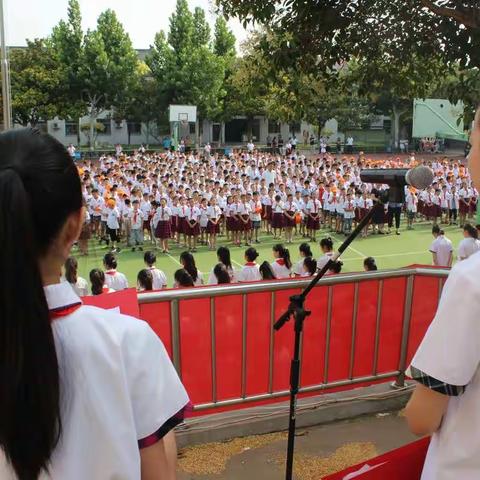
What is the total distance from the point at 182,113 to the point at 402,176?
115 ft

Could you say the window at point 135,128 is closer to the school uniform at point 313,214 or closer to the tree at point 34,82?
the tree at point 34,82

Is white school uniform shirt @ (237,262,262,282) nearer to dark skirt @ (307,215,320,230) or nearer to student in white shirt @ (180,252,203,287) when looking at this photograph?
student in white shirt @ (180,252,203,287)

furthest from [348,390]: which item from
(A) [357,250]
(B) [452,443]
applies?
(A) [357,250]

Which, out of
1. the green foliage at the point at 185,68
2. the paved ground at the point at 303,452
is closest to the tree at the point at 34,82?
the green foliage at the point at 185,68

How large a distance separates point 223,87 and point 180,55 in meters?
3.86

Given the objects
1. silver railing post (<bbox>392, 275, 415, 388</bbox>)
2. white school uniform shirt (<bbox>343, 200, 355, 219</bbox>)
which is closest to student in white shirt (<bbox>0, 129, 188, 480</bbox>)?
silver railing post (<bbox>392, 275, 415, 388</bbox>)

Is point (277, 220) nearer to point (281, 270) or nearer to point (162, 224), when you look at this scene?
point (162, 224)

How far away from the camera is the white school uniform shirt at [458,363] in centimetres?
117

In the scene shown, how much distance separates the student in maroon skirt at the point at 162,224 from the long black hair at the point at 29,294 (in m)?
13.4

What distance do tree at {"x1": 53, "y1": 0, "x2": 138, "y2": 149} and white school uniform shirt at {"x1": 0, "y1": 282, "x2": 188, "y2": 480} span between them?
123 ft

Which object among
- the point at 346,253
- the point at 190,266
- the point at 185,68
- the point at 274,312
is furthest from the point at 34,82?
the point at 274,312

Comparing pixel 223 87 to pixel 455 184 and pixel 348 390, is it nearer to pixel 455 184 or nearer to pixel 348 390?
pixel 455 184

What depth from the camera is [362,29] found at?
5.23 m

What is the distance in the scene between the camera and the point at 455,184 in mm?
18062
